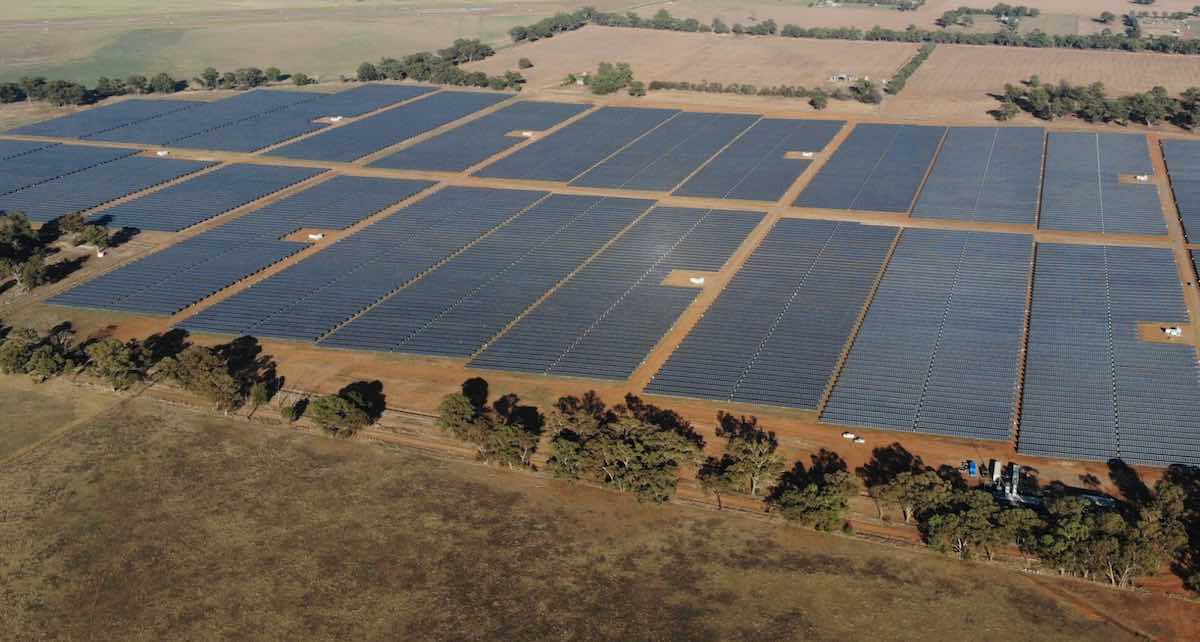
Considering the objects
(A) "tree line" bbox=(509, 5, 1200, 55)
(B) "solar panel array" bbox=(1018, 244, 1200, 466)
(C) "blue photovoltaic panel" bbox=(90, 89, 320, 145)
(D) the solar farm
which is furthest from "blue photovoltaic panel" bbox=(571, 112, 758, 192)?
(A) "tree line" bbox=(509, 5, 1200, 55)

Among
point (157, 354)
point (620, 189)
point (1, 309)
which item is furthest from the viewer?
point (620, 189)

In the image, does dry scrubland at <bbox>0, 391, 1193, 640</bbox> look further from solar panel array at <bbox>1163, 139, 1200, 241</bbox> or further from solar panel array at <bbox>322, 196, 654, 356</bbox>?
solar panel array at <bbox>1163, 139, 1200, 241</bbox>

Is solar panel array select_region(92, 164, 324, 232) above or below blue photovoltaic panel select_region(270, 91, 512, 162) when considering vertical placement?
below

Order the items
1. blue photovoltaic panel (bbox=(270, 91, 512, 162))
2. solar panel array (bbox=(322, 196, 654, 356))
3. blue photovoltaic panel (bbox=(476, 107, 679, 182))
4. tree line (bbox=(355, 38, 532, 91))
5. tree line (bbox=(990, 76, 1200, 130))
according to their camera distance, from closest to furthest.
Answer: solar panel array (bbox=(322, 196, 654, 356)), blue photovoltaic panel (bbox=(476, 107, 679, 182)), blue photovoltaic panel (bbox=(270, 91, 512, 162)), tree line (bbox=(990, 76, 1200, 130)), tree line (bbox=(355, 38, 532, 91))

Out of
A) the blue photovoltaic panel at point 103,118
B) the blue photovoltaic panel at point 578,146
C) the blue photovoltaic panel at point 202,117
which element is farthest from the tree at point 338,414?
the blue photovoltaic panel at point 103,118

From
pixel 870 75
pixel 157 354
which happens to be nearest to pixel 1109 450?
pixel 157 354

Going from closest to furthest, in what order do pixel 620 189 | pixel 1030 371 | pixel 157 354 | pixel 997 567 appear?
pixel 997 567 → pixel 1030 371 → pixel 157 354 → pixel 620 189

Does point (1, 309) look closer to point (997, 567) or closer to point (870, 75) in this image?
point (997, 567)
